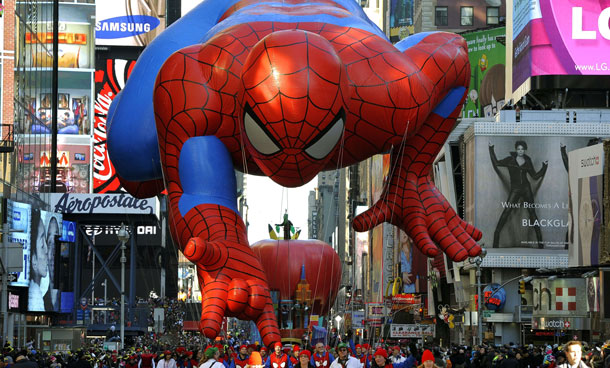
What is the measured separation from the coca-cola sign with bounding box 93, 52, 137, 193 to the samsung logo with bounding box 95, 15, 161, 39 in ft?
5.35

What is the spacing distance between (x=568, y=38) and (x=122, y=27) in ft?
113

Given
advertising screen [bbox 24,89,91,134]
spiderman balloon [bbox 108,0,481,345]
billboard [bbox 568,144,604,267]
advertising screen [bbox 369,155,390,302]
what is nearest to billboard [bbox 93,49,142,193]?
advertising screen [bbox 24,89,91,134]

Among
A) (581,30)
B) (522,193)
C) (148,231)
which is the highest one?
(581,30)

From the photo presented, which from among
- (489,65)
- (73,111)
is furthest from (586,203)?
(73,111)

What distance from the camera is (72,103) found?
262ft

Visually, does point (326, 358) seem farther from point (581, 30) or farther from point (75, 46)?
point (75, 46)

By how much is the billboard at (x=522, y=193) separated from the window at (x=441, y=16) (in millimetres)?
29050

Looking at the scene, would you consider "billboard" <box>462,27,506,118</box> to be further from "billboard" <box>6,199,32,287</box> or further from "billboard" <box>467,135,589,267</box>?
"billboard" <box>6,199,32,287</box>

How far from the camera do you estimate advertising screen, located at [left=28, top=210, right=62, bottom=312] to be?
4516cm

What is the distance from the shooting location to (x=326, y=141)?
1300cm

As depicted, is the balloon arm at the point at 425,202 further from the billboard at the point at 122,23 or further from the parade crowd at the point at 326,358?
the billboard at the point at 122,23

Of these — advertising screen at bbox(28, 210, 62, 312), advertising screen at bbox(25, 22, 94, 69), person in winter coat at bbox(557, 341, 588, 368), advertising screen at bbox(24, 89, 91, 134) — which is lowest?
person in winter coat at bbox(557, 341, 588, 368)

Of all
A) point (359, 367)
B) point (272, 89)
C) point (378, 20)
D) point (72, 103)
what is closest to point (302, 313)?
point (359, 367)

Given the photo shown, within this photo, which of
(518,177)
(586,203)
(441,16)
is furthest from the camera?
(441,16)
